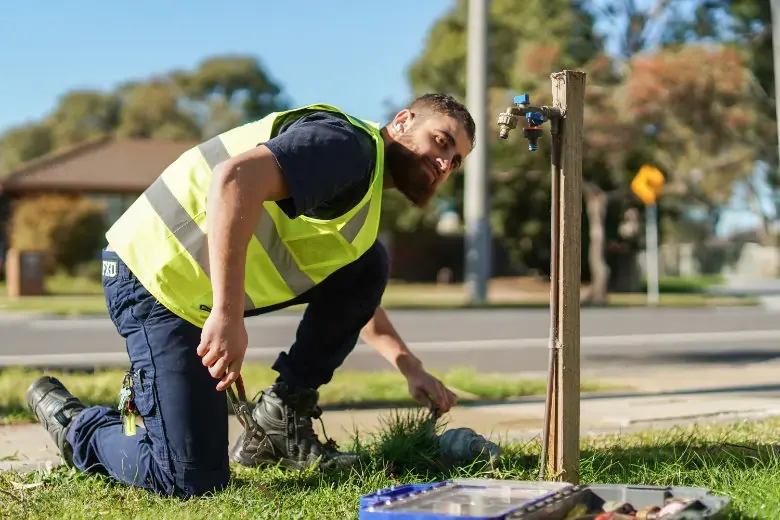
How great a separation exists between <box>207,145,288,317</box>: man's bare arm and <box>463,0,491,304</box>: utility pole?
1561 centimetres

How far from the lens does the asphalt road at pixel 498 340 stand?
9.74 metres

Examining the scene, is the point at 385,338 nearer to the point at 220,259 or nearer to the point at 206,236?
the point at 206,236

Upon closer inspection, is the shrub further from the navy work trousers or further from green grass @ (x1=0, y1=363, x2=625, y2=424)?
the navy work trousers

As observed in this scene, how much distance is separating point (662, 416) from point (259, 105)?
2252 inches

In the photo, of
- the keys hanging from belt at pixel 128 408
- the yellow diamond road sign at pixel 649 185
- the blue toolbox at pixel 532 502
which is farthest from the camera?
the yellow diamond road sign at pixel 649 185

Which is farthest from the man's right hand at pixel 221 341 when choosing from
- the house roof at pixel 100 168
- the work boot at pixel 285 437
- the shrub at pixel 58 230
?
the house roof at pixel 100 168

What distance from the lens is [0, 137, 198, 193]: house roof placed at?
32281 millimetres

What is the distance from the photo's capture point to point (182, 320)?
3635 millimetres

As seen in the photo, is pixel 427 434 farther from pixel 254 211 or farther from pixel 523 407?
pixel 523 407

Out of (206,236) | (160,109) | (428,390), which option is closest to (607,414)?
(428,390)

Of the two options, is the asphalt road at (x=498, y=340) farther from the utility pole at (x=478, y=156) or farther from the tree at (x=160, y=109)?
the tree at (x=160, y=109)

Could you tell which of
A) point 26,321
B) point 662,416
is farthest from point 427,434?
point 26,321

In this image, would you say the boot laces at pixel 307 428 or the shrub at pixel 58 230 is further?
the shrub at pixel 58 230

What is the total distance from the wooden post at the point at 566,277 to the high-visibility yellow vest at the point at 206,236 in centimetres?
60
